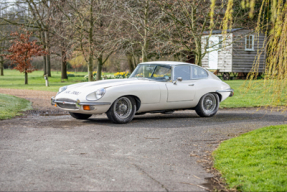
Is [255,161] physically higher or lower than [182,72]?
lower

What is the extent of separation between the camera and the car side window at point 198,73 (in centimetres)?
1016

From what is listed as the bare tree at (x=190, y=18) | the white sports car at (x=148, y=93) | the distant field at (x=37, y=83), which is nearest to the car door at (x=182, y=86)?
the white sports car at (x=148, y=93)

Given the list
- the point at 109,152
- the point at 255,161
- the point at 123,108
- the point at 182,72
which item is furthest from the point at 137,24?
the point at 255,161

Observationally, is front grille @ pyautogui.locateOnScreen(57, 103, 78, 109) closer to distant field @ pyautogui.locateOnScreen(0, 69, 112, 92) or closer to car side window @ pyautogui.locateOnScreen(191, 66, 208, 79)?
car side window @ pyautogui.locateOnScreen(191, 66, 208, 79)

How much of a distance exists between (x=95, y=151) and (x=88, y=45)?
1715cm

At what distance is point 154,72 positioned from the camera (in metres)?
9.72

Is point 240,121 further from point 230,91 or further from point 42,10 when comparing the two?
point 42,10

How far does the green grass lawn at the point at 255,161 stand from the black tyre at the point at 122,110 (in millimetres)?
2790

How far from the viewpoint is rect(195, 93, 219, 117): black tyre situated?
10062 millimetres

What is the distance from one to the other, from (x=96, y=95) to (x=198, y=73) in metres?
3.47

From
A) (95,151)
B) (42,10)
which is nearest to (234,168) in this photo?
(95,151)

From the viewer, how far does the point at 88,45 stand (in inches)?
878

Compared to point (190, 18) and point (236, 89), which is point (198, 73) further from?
point (236, 89)

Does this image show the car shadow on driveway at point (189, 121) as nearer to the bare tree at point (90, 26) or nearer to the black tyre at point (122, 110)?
the black tyre at point (122, 110)
